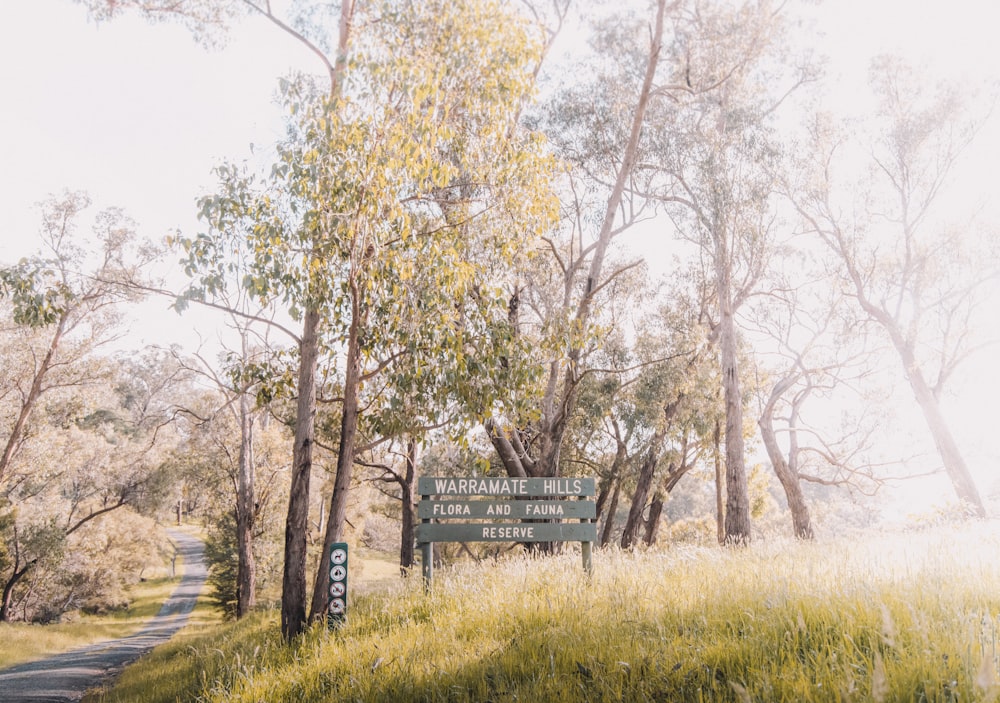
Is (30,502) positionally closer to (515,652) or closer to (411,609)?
(411,609)

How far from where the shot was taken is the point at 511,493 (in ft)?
23.6

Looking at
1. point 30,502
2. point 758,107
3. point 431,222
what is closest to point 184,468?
point 30,502

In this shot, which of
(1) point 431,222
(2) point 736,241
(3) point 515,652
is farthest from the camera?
(2) point 736,241

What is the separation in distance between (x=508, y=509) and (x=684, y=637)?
3779 mm

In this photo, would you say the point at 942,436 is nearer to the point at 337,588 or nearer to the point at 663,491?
the point at 663,491

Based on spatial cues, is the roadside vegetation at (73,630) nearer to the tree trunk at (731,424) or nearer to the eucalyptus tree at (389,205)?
the eucalyptus tree at (389,205)

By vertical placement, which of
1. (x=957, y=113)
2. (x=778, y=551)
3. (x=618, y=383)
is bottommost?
(x=778, y=551)

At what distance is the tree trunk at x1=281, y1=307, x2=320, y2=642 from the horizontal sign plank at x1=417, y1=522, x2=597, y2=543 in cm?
149

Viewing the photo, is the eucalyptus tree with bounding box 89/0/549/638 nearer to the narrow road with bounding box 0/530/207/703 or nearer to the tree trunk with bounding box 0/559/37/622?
the narrow road with bounding box 0/530/207/703

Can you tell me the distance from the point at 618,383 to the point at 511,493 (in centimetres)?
1206

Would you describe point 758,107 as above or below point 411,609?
above

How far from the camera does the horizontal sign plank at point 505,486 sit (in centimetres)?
718

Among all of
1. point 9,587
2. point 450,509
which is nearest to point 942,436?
point 450,509

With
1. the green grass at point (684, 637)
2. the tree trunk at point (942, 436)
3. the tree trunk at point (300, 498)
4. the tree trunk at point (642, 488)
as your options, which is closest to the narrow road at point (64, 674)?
the tree trunk at point (300, 498)
